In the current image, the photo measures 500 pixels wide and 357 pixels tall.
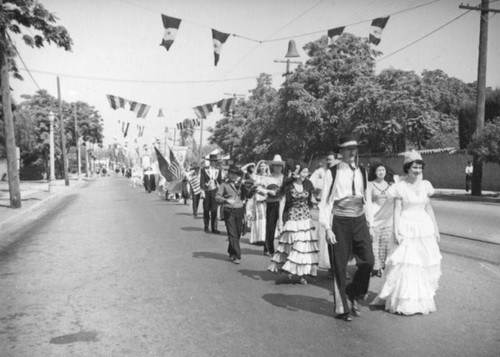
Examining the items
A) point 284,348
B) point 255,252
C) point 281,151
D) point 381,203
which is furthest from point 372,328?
point 281,151

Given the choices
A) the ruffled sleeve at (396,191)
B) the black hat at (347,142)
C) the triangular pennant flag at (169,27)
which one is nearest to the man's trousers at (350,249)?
the ruffled sleeve at (396,191)

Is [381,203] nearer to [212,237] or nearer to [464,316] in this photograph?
[464,316]

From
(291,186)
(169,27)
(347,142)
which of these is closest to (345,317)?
(347,142)

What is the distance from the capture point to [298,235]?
6578 mm

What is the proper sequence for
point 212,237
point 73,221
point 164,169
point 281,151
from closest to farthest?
point 212,237 → point 73,221 → point 164,169 → point 281,151

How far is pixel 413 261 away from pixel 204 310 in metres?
2.28

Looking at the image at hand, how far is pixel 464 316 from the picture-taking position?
16.4ft

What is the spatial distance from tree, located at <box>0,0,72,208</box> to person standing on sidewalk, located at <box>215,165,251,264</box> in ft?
41.7

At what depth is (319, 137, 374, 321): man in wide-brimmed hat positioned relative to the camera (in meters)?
5.04

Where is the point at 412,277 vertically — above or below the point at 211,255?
above

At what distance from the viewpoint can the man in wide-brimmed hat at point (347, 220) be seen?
5.04 m

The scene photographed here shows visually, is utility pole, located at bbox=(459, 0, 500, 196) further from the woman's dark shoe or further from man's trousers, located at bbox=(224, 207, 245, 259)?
the woman's dark shoe

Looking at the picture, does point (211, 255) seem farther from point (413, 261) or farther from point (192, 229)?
point (413, 261)

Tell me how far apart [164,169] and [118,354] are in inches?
691
